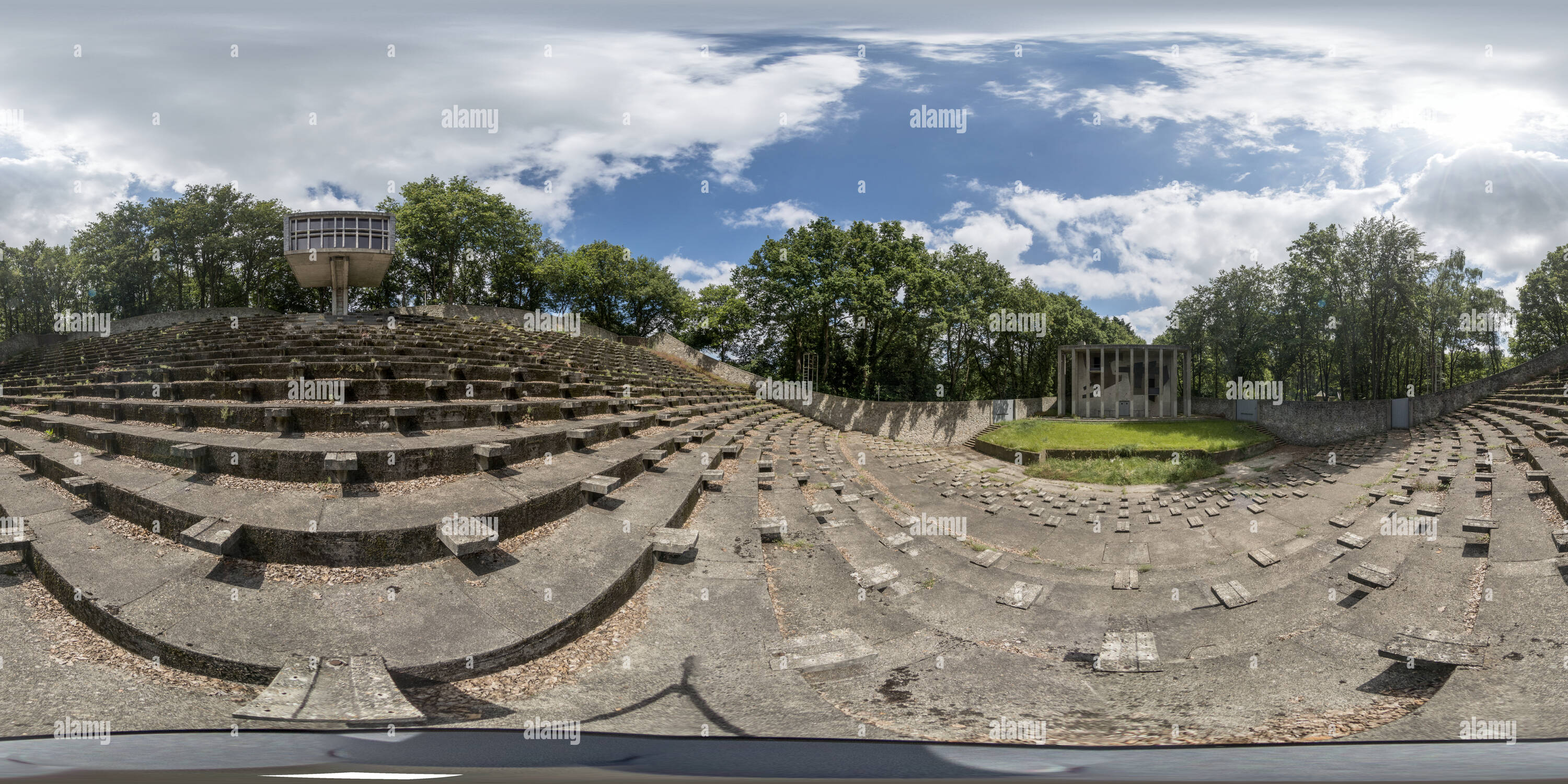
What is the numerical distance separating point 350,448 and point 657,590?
3.36m

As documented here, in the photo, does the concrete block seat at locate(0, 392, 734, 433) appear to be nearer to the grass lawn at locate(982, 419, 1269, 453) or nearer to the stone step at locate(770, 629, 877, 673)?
the stone step at locate(770, 629, 877, 673)

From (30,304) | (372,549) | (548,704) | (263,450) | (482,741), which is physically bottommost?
(548,704)

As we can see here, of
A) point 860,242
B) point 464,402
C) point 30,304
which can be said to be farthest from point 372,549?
point 30,304

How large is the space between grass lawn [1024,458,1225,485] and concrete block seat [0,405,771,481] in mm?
16950

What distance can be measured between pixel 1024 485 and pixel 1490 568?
35.2ft

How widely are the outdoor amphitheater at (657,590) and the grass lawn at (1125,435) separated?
515 inches

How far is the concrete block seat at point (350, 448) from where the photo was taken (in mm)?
5602

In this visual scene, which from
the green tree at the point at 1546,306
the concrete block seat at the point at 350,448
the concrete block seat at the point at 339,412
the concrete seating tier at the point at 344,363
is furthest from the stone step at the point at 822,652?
the green tree at the point at 1546,306

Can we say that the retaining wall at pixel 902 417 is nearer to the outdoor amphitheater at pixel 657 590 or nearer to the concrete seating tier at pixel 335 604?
the outdoor amphitheater at pixel 657 590

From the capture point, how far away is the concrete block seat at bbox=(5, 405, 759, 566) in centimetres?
457

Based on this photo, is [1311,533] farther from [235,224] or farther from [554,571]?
[235,224]

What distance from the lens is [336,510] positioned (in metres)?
4.91

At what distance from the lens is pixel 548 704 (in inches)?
141

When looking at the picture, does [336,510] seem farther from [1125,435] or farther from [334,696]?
[1125,435]
